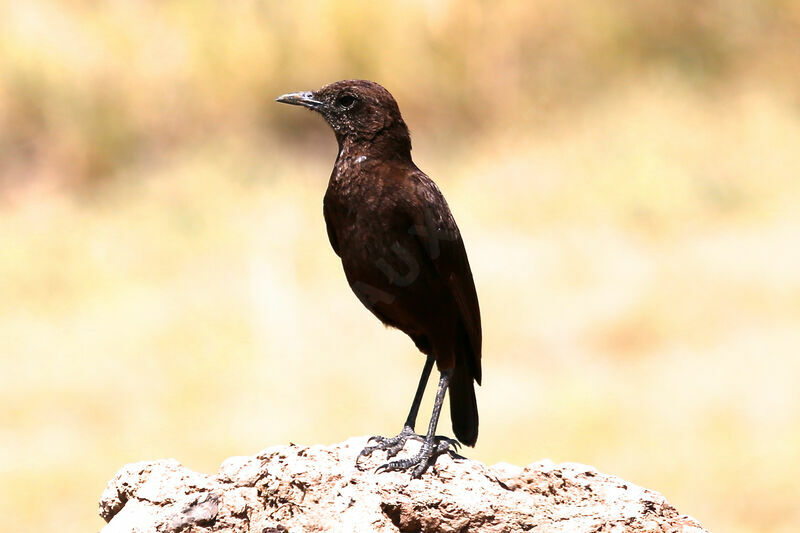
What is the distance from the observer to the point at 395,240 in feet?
19.5

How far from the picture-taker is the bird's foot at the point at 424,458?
560 centimetres

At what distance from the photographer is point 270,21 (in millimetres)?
17219

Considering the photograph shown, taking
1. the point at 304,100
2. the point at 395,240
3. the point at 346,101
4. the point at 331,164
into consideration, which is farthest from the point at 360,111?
the point at 331,164

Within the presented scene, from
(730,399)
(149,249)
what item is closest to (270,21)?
(149,249)

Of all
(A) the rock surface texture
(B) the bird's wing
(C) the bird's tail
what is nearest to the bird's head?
(B) the bird's wing

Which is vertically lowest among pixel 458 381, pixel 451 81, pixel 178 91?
pixel 458 381

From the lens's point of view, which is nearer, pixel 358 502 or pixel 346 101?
pixel 358 502

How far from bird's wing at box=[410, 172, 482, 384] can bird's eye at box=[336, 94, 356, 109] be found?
50 centimetres

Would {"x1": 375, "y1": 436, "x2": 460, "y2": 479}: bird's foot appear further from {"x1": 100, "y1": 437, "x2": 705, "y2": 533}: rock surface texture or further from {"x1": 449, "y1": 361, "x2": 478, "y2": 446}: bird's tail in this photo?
{"x1": 449, "y1": 361, "x2": 478, "y2": 446}: bird's tail

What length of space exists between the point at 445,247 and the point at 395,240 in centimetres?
32

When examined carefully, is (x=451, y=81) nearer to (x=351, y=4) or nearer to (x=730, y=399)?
(x=351, y=4)

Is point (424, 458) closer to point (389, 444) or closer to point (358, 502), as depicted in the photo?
point (389, 444)

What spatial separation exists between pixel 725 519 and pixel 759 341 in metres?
3.21

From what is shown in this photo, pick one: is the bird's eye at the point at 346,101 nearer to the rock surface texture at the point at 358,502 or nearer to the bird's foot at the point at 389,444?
the bird's foot at the point at 389,444
